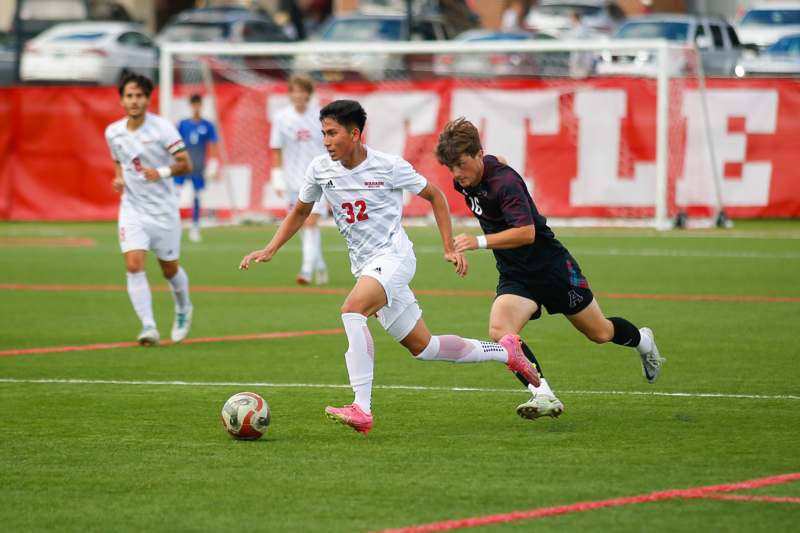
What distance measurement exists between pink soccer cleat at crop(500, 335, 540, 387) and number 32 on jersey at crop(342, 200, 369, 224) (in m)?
1.10

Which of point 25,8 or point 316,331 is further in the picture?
point 25,8

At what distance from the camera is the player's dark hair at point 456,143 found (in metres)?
8.72

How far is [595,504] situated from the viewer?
6.86 m

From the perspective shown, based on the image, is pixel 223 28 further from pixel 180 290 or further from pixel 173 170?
pixel 173 170

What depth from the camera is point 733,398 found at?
993 centimetres

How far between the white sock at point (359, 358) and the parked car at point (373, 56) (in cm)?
1925

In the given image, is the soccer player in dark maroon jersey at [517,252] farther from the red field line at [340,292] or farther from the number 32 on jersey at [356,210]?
the red field line at [340,292]

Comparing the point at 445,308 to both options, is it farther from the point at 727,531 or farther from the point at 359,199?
the point at 727,531

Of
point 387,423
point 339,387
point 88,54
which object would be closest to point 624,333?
point 387,423

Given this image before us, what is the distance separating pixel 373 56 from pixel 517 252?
22784 mm

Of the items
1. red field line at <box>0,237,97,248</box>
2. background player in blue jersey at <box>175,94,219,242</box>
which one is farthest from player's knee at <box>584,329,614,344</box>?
background player in blue jersey at <box>175,94,219,242</box>

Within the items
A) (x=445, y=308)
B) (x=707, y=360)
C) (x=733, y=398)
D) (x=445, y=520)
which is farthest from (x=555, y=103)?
(x=445, y=520)

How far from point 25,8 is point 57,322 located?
32.5m

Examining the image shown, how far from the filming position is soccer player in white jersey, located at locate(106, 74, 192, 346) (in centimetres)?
1293
